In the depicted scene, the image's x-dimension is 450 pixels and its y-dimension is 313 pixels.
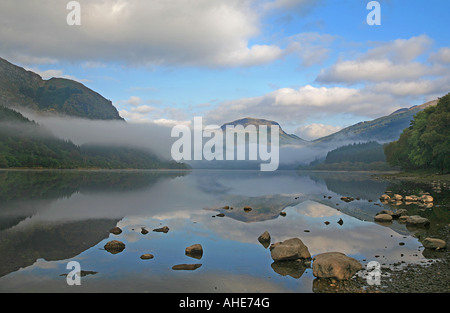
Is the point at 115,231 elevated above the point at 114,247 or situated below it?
below

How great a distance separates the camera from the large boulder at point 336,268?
17516 millimetres

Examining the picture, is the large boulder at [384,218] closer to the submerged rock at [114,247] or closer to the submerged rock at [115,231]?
the submerged rock at [114,247]

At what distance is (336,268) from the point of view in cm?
1759

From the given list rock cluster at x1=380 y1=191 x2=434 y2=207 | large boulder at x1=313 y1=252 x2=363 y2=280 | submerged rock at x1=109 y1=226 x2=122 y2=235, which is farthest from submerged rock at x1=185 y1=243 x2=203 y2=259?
rock cluster at x1=380 y1=191 x2=434 y2=207

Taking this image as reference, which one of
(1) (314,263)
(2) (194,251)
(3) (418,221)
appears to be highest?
(1) (314,263)

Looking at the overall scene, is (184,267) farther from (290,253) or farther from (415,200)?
(415,200)

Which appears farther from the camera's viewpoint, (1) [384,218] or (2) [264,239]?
(1) [384,218]

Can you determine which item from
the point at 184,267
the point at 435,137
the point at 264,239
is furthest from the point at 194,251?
the point at 435,137

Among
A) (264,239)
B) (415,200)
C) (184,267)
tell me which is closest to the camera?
(184,267)

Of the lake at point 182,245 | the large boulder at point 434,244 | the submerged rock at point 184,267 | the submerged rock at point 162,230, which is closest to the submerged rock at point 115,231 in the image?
the lake at point 182,245

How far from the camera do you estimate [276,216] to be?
4250 centimetres

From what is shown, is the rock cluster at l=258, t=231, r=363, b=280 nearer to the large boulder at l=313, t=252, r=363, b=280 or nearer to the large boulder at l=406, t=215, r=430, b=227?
the large boulder at l=313, t=252, r=363, b=280
